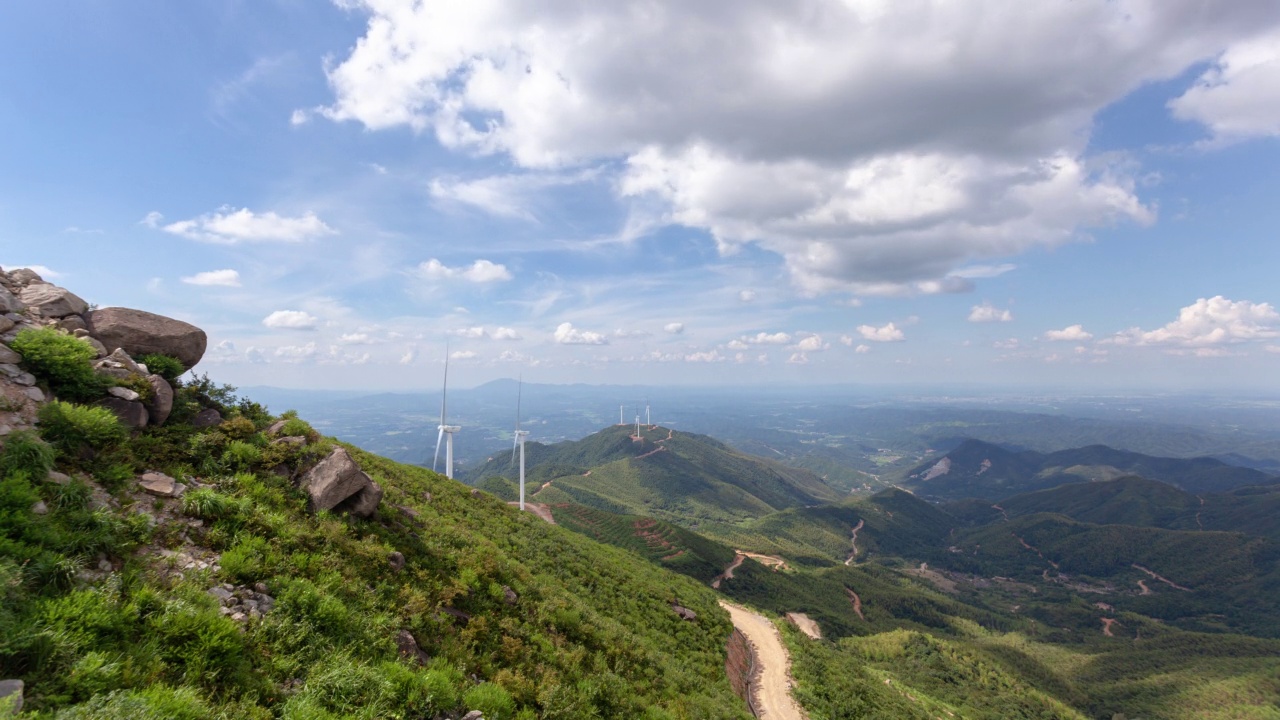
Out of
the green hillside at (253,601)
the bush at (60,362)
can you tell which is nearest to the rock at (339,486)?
the green hillside at (253,601)

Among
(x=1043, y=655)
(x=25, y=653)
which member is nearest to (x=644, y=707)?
(x=25, y=653)

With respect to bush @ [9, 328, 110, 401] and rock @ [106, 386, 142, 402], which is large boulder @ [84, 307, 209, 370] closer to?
bush @ [9, 328, 110, 401]

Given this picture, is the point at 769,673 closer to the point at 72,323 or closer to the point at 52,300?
the point at 72,323

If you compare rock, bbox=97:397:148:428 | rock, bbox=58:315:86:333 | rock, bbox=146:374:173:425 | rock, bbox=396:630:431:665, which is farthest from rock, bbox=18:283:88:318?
rock, bbox=396:630:431:665

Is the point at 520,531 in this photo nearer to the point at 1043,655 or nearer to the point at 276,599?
the point at 276,599

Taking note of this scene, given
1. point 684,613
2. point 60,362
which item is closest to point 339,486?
point 60,362

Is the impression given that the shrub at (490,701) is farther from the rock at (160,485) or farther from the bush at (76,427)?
the bush at (76,427)
